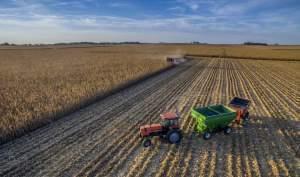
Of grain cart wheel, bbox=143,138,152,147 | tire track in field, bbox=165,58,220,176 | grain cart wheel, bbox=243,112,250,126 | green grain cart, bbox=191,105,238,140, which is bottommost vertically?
tire track in field, bbox=165,58,220,176

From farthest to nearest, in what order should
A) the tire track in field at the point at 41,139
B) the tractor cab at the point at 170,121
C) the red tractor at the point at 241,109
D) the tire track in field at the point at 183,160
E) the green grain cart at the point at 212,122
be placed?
the red tractor at the point at 241,109, the green grain cart at the point at 212,122, the tractor cab at the point at 170,121, the tire track in field at the point at 41,139, the tire track in field at the point at 183,160

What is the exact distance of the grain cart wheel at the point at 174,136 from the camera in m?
7.68

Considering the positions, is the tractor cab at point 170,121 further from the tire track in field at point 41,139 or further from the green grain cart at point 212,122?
the tire track in field at point 41,139

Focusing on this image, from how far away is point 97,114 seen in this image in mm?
10992

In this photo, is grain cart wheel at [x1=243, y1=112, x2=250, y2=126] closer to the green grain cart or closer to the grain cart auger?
the green grain cart

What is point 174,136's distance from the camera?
777 cm

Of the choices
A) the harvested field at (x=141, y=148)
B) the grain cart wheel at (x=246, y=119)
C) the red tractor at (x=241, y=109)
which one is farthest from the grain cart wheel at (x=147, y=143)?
the grain cart wheel at (x=246, y=119)

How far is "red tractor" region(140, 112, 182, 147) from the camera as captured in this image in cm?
769

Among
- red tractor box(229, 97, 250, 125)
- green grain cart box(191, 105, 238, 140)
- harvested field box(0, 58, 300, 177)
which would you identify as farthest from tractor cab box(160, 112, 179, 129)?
red tractor box(229, 97, 250, 125)

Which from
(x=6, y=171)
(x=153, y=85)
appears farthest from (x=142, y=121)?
(x=153, y=85)

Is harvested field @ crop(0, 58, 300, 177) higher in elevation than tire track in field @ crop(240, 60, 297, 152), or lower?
lower

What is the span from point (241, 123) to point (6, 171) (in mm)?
9423

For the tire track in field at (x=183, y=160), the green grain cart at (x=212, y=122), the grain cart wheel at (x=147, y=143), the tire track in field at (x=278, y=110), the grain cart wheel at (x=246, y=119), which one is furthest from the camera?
the grain cart wheel at (x=246, y=119)

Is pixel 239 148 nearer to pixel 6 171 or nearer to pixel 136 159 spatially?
pixel 136 159
